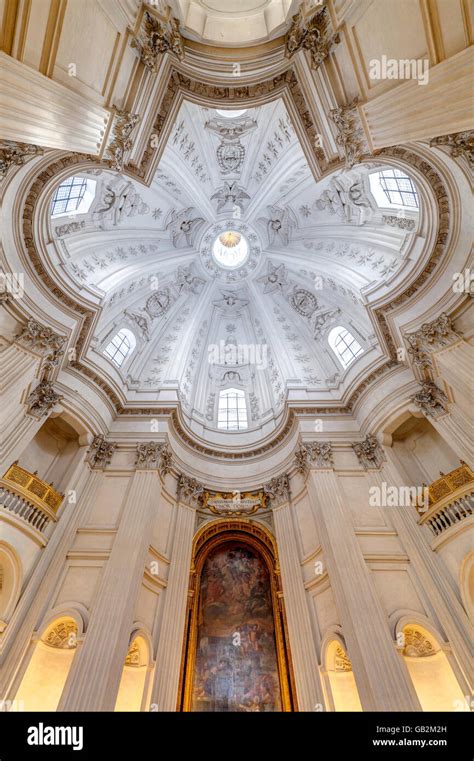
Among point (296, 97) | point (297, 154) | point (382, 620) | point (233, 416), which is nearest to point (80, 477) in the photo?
point (233, 416)

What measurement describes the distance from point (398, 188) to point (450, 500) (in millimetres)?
10832

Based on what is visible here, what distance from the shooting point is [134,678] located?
9.54 m

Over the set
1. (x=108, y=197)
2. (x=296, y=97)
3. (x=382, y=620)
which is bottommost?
(x=382, y=620)

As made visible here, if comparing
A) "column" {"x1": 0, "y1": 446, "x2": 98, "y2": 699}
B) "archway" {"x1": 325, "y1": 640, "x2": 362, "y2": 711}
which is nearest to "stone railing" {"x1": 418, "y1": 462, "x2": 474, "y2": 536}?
"archway" {"x1": 325, "y1": 640, "x2": 362, "y2": 711}

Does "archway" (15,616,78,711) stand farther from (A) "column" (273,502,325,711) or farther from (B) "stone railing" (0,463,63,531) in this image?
Result: (A) "column" (273,502,325,711)

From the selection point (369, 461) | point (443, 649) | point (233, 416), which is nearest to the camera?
point (443, 649)

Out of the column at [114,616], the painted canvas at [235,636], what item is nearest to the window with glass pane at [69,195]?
the column at [114,616]

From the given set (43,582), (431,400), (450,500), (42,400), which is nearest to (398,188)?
(431,400)

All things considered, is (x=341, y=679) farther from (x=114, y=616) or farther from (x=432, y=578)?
(x=114, y=616)

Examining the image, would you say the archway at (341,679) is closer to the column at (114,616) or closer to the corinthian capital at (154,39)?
the column at (114,616)

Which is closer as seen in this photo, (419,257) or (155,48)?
(155,48)

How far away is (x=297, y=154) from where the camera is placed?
15.5 metres
